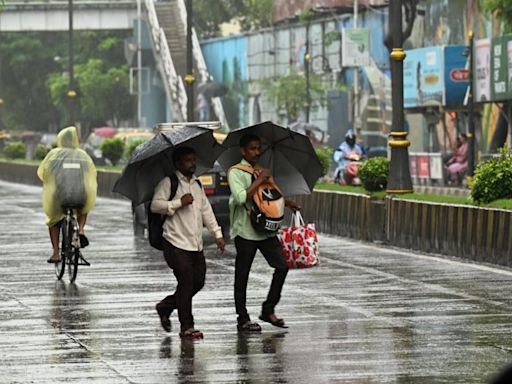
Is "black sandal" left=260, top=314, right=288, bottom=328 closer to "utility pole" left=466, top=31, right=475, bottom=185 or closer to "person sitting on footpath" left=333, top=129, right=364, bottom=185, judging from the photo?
"person sitting on footpath" left=333, top=129, right=364, bottom=185

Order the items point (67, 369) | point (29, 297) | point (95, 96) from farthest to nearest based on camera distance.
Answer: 1. point (95, 96)
2. point (29, 297)
3. point (67, 369)

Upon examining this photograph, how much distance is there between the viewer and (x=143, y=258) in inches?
874

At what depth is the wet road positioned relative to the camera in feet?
37.8

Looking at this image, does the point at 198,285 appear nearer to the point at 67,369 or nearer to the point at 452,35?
the point at 67,369

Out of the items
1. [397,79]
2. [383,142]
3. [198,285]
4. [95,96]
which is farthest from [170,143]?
[95,96]

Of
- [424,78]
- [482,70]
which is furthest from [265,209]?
[424,78]

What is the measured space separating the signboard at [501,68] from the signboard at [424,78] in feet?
10.5

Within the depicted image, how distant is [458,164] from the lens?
47906 millimetres

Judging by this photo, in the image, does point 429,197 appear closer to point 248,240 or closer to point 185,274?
point 248,240

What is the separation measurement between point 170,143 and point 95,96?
93504 mm

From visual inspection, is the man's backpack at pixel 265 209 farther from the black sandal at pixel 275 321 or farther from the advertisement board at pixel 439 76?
the advertisement board at pixel 439 76

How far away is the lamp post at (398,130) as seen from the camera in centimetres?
2433

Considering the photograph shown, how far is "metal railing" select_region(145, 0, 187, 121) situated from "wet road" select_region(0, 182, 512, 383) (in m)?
57.6

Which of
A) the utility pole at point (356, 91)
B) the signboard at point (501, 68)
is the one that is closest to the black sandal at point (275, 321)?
the signboard at point (501, 68)
